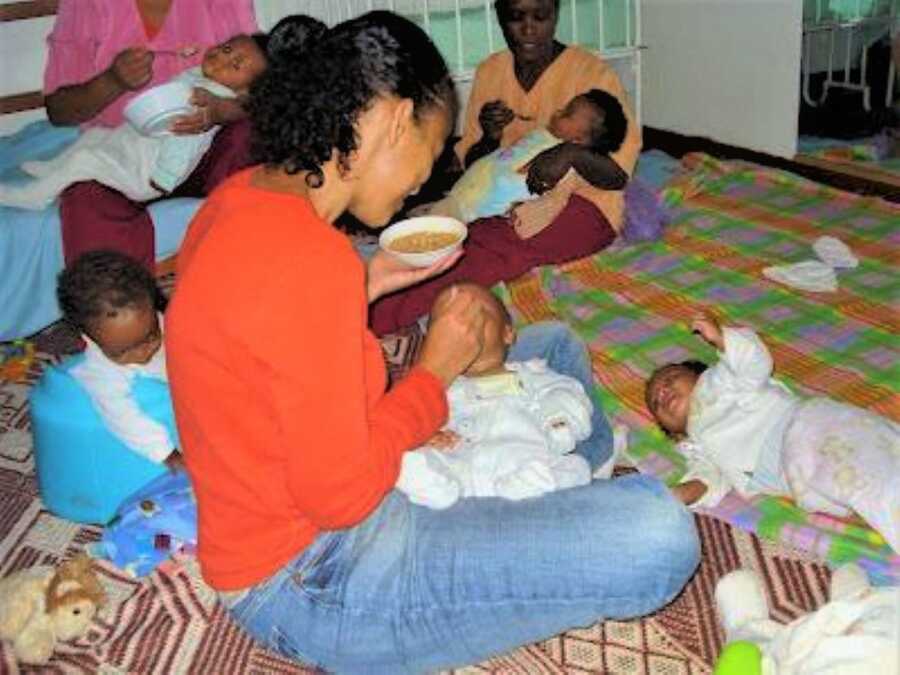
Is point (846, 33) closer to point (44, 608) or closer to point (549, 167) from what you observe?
point (549, 167)

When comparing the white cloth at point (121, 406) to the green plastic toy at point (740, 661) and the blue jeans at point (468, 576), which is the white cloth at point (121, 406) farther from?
the green plastic toy at point (740, 661)

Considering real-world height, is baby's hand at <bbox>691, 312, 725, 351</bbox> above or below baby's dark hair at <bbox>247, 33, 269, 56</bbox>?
below

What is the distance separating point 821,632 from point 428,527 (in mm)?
582

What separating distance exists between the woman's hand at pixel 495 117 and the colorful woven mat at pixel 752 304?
0.56 metres

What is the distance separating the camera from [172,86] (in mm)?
2535

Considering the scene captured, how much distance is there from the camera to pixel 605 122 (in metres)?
2.72

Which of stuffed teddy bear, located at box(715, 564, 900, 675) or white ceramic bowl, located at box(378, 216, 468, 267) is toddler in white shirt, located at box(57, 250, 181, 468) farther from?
stuffed teddy bear, located at box(715, 564, 900, 675)

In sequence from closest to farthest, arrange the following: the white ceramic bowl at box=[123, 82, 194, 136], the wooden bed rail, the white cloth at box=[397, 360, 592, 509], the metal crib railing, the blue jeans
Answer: the blue jeans, the white cloth at box=[397, 360, 592, 509], the white ceramic bowl at box=[123, 82, 194, 136], the wooden bed rail, the metal crib railing

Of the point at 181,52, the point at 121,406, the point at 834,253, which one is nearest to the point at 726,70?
the point at 834,253

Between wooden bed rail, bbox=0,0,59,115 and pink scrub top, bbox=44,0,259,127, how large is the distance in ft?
1.09

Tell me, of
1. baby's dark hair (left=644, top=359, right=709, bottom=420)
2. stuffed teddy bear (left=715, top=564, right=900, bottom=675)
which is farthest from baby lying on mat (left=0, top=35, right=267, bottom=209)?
stuffed teddy bear (left=715, top=564, right=900, bottom=675)

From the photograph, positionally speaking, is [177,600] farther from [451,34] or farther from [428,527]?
[451,34]

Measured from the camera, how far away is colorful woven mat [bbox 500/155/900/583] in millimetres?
1781

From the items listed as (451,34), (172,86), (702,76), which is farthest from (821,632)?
(702,76)
